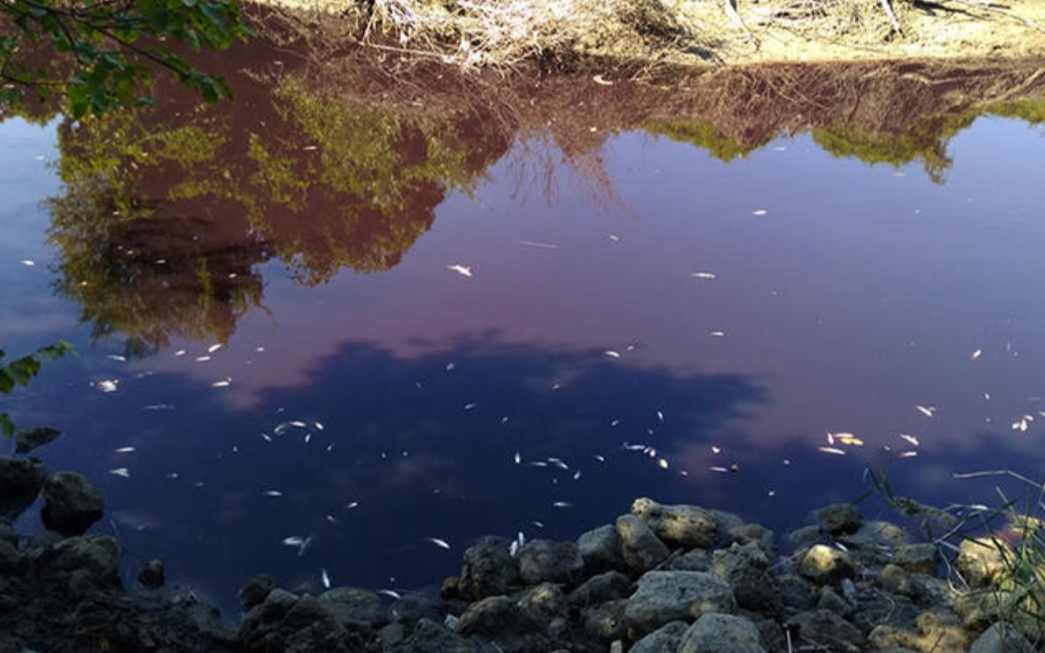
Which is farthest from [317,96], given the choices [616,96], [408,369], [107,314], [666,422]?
[666,422]

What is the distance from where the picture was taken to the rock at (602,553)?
4406 mm

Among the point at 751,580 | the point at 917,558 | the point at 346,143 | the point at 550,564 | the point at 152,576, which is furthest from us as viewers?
the point at 346,143

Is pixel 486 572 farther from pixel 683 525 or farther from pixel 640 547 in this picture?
pixel 683 525

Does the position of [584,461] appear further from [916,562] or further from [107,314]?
[107,314]

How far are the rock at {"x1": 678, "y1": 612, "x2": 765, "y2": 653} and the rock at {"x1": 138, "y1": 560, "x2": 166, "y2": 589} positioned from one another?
2.32m

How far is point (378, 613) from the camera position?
401 centimetres

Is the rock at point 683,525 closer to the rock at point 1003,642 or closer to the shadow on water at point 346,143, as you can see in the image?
the rock at point 1003,642

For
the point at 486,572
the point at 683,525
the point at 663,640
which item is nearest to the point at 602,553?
the point at 683,525

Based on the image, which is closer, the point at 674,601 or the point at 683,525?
the point at 674,601

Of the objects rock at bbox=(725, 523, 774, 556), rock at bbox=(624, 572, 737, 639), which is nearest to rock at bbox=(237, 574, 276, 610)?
rock at bbox=(624, 572, 737, 639)

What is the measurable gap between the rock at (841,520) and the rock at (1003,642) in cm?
127

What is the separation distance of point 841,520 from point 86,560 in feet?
11.4

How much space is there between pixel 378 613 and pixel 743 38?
36.9ft

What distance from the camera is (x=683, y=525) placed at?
15.0ft
